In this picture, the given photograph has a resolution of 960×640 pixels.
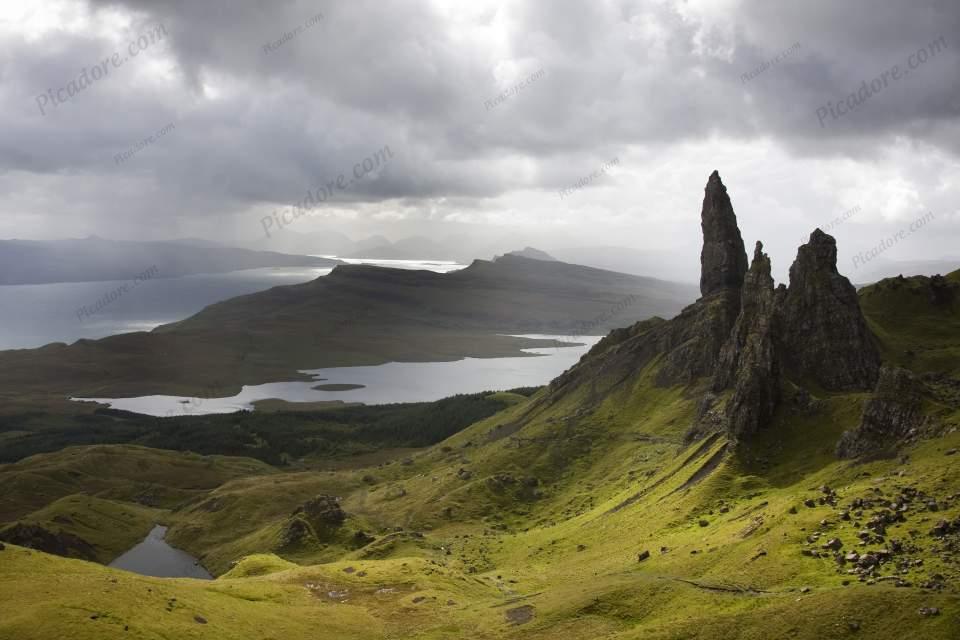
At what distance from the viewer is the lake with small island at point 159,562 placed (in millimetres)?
143875

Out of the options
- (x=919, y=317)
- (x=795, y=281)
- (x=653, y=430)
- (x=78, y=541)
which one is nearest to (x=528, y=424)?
(x=653, y=430)

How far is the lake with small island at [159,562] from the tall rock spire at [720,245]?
13314 cm

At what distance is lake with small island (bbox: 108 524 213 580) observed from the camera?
472 ft

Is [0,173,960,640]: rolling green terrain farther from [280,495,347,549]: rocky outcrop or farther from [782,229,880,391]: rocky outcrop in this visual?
[280,495,347,549]: rocky outcrop

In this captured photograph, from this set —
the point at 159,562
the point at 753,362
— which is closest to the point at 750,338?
the point at 753,362

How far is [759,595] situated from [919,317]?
117m

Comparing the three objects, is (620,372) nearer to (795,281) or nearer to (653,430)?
(653,430)

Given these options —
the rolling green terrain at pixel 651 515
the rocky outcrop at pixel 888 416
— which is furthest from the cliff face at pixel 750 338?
the rocky outcrop at pixel 888 416

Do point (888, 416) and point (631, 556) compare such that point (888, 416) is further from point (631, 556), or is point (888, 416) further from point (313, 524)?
point (313, 524)

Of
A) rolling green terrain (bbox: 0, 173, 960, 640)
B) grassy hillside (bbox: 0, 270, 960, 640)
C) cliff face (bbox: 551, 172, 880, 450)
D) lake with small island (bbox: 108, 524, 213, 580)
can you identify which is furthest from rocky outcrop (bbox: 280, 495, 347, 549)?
cliff face (bbox: 551, 172, 880, 450)

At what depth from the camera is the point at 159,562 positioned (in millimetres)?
151625

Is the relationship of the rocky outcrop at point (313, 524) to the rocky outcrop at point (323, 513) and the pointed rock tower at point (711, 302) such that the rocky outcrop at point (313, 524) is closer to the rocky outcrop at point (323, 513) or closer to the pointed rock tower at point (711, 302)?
the rocky outcrop at point (323, 513)

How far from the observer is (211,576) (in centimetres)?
14050

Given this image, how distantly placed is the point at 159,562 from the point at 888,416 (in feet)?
467
